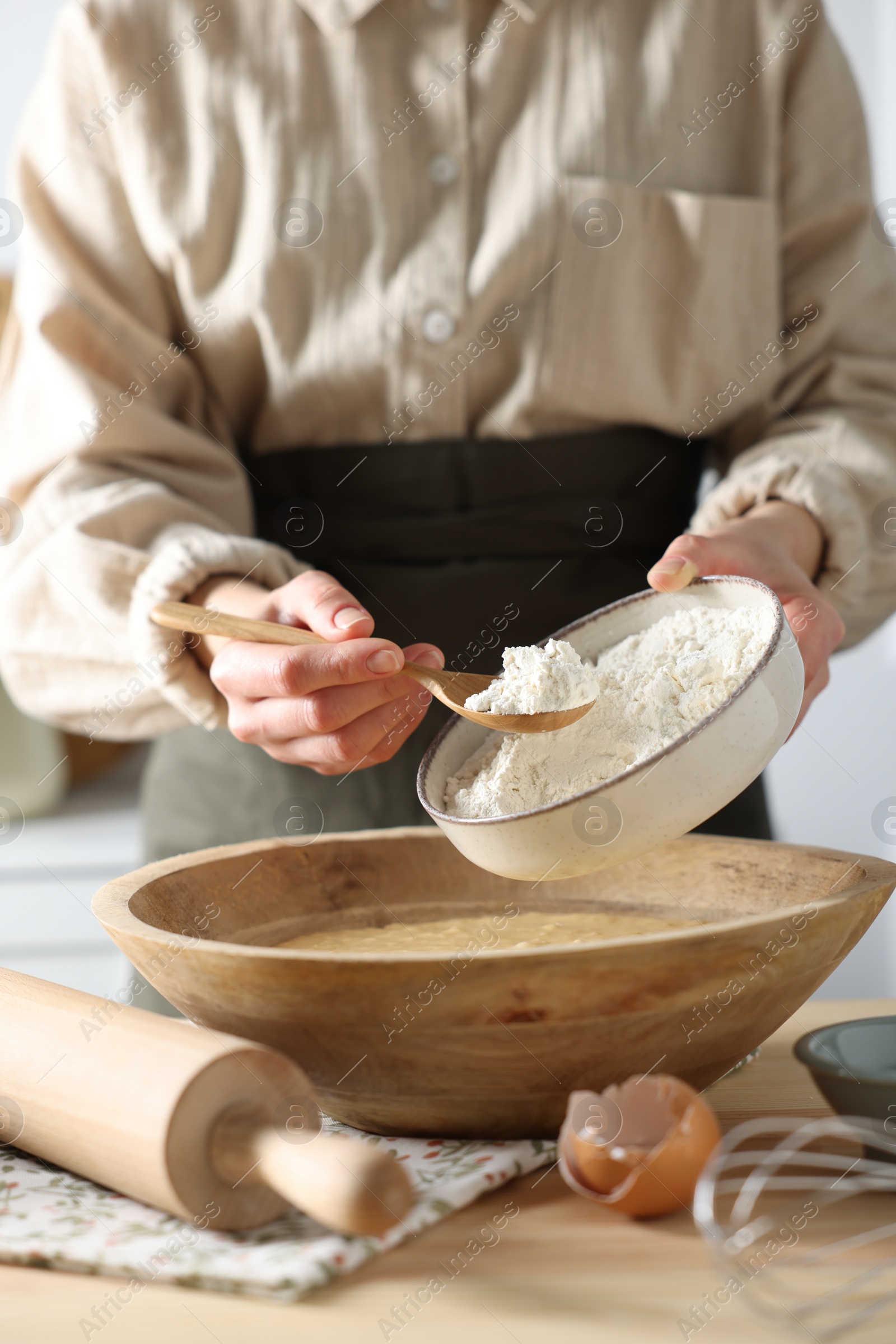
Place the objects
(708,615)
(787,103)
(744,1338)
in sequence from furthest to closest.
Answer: (787,103) → (708,615) → (744,1338)

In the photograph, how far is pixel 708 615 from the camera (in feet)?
2.18

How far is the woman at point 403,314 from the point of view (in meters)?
0.94

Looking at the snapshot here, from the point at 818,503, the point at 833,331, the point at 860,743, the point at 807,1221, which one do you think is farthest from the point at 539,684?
the point at 860,743

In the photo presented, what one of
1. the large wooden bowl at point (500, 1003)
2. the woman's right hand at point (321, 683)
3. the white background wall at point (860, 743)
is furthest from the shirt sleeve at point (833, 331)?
the white background wall at point (860, 743)

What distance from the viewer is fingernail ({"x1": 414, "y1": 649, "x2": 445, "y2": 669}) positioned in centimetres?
71

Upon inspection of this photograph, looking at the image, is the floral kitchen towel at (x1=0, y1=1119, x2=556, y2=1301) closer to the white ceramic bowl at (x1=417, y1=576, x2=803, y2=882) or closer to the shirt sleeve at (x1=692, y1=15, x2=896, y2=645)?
the white ceramic bowl at (x1=417, y1=576, x2=803, y2=882)

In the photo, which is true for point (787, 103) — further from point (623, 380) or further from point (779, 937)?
point (779, 937)

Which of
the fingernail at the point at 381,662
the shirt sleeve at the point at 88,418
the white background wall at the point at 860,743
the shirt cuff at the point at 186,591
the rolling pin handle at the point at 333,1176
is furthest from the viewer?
the white background wall at the point at 860,743

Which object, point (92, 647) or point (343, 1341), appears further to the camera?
point (92, 647)

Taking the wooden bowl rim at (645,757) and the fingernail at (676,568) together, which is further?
the fingernail at (676,568)

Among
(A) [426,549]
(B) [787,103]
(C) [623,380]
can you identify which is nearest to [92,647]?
(A) [426,549]

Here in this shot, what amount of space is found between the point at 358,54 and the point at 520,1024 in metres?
0.80

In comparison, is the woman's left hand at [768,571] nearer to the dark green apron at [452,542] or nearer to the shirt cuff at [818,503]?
the shirt cuff at [818,503]

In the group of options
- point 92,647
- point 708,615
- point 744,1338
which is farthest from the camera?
point 92,647
